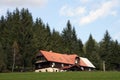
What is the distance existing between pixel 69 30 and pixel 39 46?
1377 inches

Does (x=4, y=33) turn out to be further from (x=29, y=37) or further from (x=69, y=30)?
(x=69, y=30)

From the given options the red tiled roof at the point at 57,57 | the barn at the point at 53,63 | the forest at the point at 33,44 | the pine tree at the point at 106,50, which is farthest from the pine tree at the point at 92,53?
the barn at the point at 53,63

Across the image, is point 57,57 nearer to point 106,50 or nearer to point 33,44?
point 33,44

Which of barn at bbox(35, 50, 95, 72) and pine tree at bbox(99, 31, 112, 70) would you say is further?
pine tree at bbox(99, 31, 112, 70)

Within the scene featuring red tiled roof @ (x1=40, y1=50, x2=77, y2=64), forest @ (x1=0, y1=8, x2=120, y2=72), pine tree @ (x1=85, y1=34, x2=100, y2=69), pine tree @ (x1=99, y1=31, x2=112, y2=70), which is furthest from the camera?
pine tree @ (x1=99, y1=31, x2=112, y2=70)

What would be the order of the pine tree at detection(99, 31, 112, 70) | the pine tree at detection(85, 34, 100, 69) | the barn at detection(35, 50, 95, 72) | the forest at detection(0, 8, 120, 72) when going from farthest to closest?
1. the pine tree at detection(99, 31, 112, 70)
2. the pine tree at detection(85, 34, 100, 69)
3. the barn at detection(35, 50, 95, 72)
4. the forest at detection(0, 8, 120, 72)

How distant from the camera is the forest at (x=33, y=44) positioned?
97119 mm

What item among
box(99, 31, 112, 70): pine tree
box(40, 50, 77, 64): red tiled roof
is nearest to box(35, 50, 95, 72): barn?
box(40, 50, 77, 64): red tiled roof

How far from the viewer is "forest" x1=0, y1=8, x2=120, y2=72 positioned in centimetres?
9712

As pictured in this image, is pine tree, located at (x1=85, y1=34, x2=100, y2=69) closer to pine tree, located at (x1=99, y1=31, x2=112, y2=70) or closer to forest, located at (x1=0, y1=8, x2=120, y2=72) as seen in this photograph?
forest, located at (x1=0, y1=8, x2=120, y2=72)

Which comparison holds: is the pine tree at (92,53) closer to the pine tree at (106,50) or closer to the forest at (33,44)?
the forest at (33,44)

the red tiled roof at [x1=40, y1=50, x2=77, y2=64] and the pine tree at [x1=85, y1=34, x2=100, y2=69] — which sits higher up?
the pine tree at [x1=85, y1=34, x2=100, y2=69]

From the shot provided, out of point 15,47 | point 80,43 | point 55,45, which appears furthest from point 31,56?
point 80,43

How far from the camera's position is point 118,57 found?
131 m
